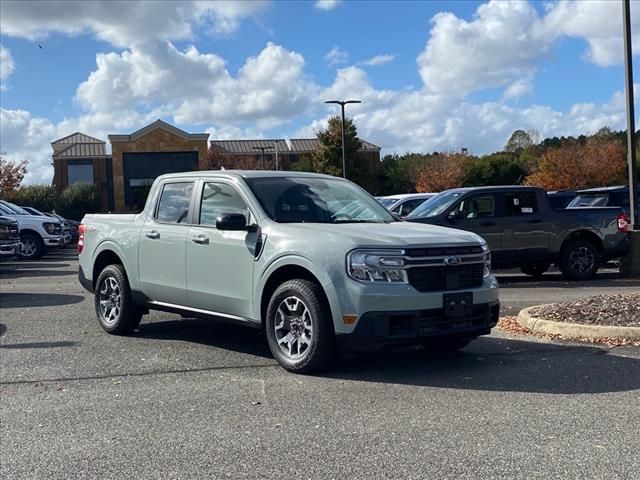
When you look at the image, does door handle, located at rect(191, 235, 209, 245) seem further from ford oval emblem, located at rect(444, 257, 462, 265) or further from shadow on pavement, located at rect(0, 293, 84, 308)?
shadow on pavement, located at rect(0, 293, 84, 308)

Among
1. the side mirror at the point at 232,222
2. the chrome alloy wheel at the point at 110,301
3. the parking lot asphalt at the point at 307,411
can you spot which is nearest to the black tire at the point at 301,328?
the parking lot asphalt at the point at 307,411

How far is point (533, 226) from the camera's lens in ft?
45.8

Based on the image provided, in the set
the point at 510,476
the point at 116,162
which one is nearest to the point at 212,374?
the point at 510,476

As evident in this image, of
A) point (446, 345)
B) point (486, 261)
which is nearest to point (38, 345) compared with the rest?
point (446, 345)

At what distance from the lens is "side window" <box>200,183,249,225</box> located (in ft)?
24.5

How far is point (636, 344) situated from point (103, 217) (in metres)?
6.29

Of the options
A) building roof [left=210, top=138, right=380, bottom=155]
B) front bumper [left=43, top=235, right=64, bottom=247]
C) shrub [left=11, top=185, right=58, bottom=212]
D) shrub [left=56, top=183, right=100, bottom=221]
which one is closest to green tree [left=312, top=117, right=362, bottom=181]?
building roof [left=210, top=138, right=380, bottom=155]

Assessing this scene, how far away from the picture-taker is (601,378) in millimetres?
6426

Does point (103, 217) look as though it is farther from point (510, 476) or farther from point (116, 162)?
point (116, 162)

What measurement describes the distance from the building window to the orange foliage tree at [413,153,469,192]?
3055cm

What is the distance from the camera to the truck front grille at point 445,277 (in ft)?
20.7

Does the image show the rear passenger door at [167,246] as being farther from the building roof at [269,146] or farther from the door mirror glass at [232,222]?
the building roof at [269,146]

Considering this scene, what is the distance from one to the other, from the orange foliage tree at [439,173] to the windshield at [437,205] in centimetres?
5027

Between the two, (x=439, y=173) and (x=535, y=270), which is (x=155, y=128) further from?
(x=535, y=270)
